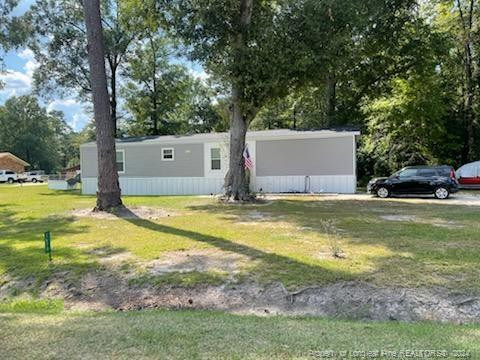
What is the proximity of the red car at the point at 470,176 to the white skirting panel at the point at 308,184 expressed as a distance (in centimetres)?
566

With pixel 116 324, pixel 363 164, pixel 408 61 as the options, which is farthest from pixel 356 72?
pixel 116 324

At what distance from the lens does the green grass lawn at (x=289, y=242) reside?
5.75 m

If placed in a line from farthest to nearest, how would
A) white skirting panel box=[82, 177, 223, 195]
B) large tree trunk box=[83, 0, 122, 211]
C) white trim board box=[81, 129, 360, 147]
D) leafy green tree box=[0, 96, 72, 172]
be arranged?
leafy green tree box=[0, 96, 72, 172], white skirting panel box=[82, 177, 223, 195], white trim board box=[81, 129, 360, 147], large tree trunk box=[83, 0, 122, 211]

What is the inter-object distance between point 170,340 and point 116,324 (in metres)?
0.74

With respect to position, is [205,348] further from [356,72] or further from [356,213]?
[356,72]

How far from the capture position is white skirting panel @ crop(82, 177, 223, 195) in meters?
20.1

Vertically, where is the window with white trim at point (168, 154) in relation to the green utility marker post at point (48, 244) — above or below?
above

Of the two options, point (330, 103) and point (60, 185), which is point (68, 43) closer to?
point (60, 185)

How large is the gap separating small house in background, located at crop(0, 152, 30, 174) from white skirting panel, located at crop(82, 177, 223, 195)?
37538 mm

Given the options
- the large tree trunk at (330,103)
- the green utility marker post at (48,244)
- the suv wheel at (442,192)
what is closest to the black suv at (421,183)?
the suv wheel at (442,192)

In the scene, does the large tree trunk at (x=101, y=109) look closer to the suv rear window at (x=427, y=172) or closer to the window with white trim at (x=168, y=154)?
the window with white trim at (x=168, y=154)

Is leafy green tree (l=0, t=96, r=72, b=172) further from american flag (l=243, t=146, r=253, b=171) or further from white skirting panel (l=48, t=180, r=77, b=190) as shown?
american flag (l=243, t=146, r=253, b=171)

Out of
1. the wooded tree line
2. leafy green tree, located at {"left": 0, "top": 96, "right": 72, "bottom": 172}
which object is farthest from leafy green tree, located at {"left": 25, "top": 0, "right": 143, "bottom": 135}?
leafy green tree, located at {"left": 0, "top": 96, "right": 72, "bottom": 172}

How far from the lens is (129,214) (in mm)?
11695
